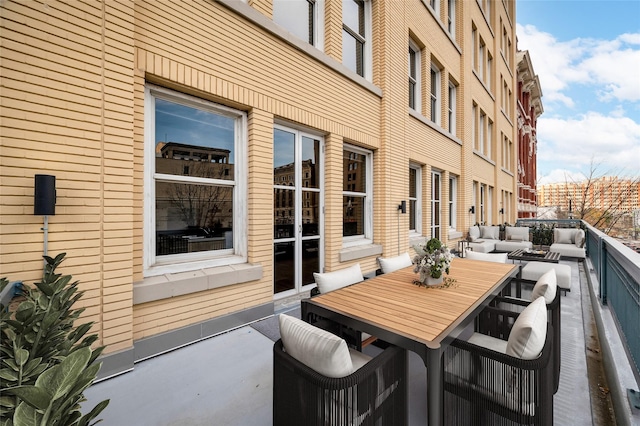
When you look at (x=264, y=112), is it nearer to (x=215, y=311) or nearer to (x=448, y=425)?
(x=215, y=311)

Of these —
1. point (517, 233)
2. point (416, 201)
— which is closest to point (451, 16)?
point (416, 201)

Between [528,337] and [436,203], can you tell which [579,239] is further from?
[528,337]

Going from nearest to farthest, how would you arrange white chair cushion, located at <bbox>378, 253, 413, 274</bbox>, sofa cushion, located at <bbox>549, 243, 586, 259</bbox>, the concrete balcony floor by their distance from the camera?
the concrete balcony floor, white chair cushion, located at <bbox>378, 253, 413, 274</bbox>, sofa cushion, located at <bbox>549, 243, 586, 259</bbox>

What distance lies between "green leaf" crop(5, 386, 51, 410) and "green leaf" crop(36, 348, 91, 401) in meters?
0.03

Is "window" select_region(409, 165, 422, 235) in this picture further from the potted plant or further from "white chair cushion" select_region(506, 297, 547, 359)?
"white chair cushion" select_region(506, 297, 547, 359)

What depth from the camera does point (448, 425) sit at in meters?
1.95

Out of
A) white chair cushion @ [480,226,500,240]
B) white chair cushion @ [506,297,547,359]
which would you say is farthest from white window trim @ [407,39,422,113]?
white chair cushion @ [506,297,547,359]

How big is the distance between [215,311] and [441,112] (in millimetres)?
9250

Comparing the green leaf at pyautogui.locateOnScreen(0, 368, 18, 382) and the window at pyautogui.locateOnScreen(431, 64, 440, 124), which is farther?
the window at pyautogui.locateOnScreen(431, 64, 440, 124)

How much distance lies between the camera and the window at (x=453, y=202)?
10.5m

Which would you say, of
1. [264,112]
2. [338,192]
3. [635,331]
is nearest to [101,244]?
[264,112]

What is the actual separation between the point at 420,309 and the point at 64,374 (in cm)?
223

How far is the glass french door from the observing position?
4.68m

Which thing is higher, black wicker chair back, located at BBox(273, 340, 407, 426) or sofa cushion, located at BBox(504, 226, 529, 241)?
sofa cushion, located at BBox(504, 226, 529, 241)
